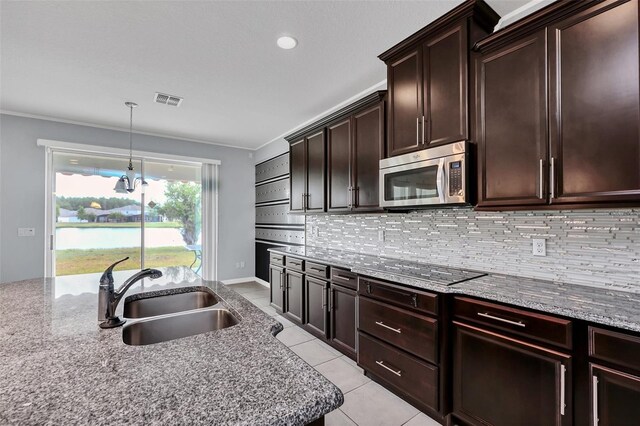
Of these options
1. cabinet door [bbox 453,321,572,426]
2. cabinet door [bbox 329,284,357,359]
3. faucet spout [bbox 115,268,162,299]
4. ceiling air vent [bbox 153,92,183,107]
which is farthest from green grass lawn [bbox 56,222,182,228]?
cabinet door [bbox 453,321,572,426]

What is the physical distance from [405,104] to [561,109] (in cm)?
105

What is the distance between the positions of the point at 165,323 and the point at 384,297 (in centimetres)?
151

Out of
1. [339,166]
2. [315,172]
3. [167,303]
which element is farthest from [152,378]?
[315,172]

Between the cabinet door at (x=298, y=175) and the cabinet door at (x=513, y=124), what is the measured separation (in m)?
2.32

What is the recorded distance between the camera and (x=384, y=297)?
2236 mm

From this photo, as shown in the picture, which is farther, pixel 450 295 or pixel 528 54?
pixel 450 295

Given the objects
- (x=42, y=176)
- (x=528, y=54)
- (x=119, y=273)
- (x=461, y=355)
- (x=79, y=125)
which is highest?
(x=79, y=125)

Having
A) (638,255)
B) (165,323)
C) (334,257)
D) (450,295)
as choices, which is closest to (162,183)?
(334,257)

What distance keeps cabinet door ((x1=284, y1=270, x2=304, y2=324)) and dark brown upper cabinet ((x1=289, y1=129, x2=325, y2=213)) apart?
860 mm

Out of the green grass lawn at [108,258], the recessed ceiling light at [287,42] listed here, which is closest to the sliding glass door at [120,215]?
the green grass lawn at [108,258]

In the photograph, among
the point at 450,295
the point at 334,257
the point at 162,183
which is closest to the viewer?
the point at 450,295

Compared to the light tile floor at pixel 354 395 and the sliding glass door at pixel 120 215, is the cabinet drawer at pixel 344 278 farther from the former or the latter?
the sliding glass door at pixel 120 215

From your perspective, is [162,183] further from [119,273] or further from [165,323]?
[165,323]

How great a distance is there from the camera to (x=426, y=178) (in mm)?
2189
